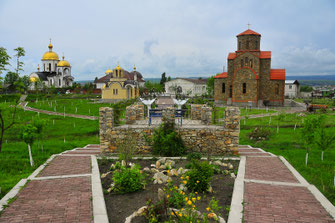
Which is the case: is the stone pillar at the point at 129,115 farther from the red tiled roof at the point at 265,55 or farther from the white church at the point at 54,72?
the white church at the point at 54,72

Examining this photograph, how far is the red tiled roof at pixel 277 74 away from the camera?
3994cm

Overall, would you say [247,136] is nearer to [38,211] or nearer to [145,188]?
[145,188]

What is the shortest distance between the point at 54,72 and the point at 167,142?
246ft

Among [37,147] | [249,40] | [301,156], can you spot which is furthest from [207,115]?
[249,40]

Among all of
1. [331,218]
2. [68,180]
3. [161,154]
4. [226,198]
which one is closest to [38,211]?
[68,180]

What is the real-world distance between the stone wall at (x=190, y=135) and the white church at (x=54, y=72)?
68485 mm

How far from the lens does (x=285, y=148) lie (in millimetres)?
14523

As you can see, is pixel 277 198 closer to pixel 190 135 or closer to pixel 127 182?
pixel 127 182

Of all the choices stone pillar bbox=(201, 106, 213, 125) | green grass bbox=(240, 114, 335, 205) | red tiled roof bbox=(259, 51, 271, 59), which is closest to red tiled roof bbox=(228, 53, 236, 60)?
red tiled roof bbox=(259, 51, 271, 59)

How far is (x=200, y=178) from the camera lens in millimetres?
7594

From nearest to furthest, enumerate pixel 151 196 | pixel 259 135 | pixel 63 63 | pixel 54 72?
pixel 151 196, pixel 259 135, pixel 63 63, pixel 54 72

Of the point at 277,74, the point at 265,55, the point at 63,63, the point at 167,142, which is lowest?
the point at 167,142

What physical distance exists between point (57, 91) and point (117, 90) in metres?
24.6

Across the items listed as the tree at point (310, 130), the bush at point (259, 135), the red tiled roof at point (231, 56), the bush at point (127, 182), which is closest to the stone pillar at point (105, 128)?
the bush at point (127, 182)
